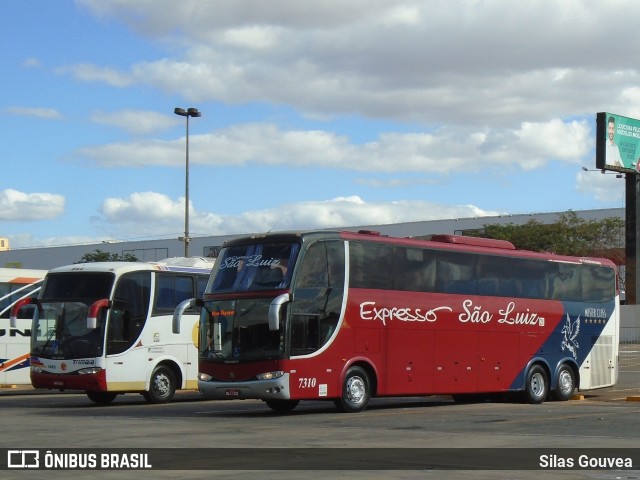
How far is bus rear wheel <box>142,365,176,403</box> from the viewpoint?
2728 cm

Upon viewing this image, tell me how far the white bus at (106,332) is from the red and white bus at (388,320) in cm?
392

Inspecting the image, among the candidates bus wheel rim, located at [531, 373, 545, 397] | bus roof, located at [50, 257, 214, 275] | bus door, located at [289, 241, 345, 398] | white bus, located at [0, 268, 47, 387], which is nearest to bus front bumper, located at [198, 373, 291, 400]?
bus door, located at [289, 241, 345, 398]

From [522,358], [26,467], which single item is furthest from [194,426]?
[522,358]

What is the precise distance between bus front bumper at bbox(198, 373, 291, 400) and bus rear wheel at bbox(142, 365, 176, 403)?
198 inches

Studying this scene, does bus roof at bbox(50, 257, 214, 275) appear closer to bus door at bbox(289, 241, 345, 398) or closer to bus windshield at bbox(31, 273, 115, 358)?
bus windshield at bbox(31, 273, 115, 358)

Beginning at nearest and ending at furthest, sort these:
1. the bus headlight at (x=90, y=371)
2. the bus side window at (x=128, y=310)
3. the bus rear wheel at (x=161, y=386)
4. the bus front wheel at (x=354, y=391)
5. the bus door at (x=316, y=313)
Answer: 1. the bus door at (x=316, y=313)
2. the bus front wheel at (x=354, y=391)
3. the bus headlight at (x=90, y=371)
4. the bus side window at (x=128, y=310)
5. the bus rear wheel at (x=161, y=386)

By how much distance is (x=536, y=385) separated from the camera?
91.1ft

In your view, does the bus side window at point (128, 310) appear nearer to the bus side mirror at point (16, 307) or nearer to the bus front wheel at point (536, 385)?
the bus side mirror at point (16, 307)

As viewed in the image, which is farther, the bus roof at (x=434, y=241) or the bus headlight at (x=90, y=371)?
the bus headlight at (x=90, y=371)

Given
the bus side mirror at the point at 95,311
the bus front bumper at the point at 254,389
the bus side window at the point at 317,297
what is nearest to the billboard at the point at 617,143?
the bus side mirror at the point at 95,311

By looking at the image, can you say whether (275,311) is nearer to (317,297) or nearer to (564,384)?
(317,297)

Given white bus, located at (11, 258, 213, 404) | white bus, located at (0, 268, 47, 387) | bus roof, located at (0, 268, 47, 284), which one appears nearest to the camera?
white bus, located at (11, 258, 213, 404)

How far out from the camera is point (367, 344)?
23.4 metres

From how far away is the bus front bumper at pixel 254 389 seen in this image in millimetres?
21719
